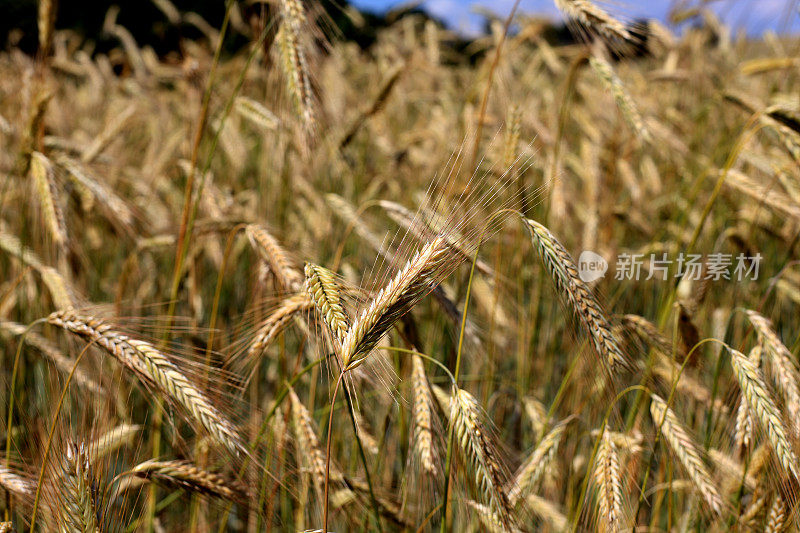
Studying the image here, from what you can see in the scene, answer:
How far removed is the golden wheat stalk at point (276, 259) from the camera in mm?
1214

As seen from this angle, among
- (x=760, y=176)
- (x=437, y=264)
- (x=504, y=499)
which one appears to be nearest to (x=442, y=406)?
(x=504, y=499)

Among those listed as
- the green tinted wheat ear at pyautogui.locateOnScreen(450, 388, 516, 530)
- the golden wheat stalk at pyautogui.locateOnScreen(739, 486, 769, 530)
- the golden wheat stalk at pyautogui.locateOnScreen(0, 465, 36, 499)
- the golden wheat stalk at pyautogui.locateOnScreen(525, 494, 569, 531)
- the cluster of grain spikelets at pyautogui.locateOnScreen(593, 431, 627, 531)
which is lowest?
the golden wheat stalk at pyautogui.locateOnScreen(525, 494, 569, 531)

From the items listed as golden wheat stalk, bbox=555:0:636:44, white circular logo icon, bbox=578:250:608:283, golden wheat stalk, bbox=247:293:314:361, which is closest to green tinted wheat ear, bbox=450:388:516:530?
golden wheat stalk, bbox=247:293:314:361

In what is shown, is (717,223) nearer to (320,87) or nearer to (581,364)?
(581,364)

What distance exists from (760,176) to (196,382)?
3.04 metres

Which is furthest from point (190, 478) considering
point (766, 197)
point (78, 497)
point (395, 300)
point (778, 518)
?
point (766, 197)

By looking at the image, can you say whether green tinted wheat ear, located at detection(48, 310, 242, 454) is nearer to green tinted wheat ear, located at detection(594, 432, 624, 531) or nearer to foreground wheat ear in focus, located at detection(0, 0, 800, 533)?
foreground wheat ear in focus, located at detection(0, 0, 800, 533)

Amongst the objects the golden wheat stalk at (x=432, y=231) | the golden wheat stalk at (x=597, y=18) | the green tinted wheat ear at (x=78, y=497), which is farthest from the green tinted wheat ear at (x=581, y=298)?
the green tinted wheat ear at (x=78, y=497)

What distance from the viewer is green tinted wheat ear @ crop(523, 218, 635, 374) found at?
102 cm

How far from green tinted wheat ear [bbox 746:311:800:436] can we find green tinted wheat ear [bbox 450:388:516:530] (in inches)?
26.6

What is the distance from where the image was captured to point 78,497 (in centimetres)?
89

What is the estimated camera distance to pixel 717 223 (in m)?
2.84

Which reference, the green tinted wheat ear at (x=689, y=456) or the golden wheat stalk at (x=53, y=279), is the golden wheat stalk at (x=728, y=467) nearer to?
the green tinted wheat ear at (x=689, y=456)

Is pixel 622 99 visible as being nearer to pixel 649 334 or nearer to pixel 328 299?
pixel 649 334
